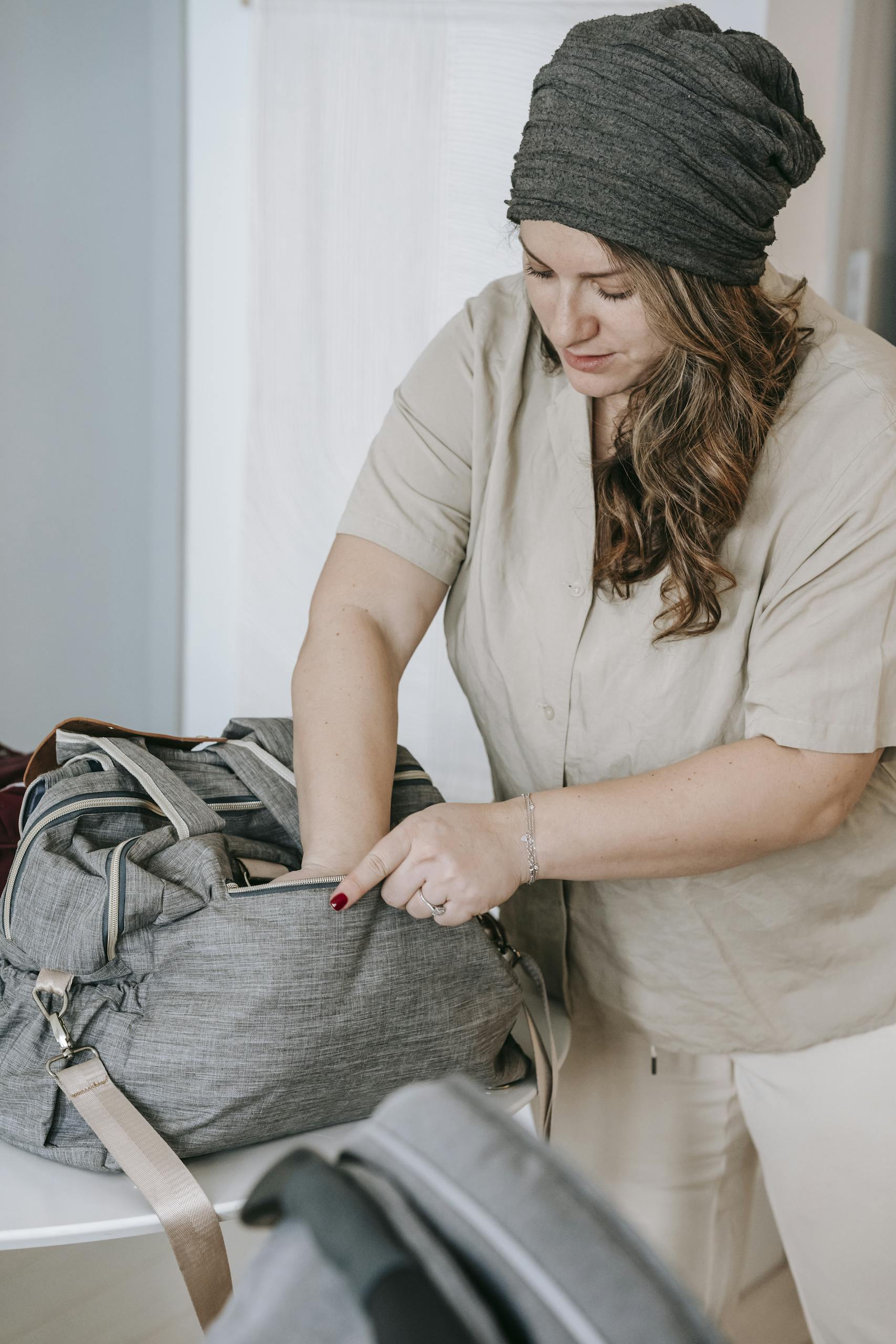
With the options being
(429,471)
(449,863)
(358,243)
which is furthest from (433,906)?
(358,243)

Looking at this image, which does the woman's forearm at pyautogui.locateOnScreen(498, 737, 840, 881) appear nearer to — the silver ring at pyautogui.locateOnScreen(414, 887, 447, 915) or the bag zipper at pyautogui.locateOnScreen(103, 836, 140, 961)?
the silver ring at pyautogui.locateOnScreen(414, 887, 447, 915)

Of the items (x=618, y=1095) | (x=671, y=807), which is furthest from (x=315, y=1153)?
(x=618, y=1095)

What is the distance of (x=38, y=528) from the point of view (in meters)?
1.99

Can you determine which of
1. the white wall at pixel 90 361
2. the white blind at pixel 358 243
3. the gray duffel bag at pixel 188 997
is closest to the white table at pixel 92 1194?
the gray duffel bag at pixel 188 997

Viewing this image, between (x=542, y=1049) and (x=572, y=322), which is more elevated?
(x=572, y=322)

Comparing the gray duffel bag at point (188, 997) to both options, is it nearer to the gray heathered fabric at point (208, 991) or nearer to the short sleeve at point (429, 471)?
the gray heathered fabric at point (208, 991)

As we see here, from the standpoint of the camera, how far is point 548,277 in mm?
919

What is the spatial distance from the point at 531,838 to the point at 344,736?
0.20 meters

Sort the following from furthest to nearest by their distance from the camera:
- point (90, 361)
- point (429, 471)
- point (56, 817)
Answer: point (90, 361) → point (429, 471) → point (56, 817)

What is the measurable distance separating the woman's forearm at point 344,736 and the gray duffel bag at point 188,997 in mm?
75

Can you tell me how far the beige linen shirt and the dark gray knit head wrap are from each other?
16cm

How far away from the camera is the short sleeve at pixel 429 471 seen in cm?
108

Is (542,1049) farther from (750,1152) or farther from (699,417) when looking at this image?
(699,417)

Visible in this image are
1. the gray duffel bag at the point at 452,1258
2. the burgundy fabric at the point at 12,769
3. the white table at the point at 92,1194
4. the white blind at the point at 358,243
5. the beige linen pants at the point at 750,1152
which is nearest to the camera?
the gray duffel bag at the point at 452,1258
